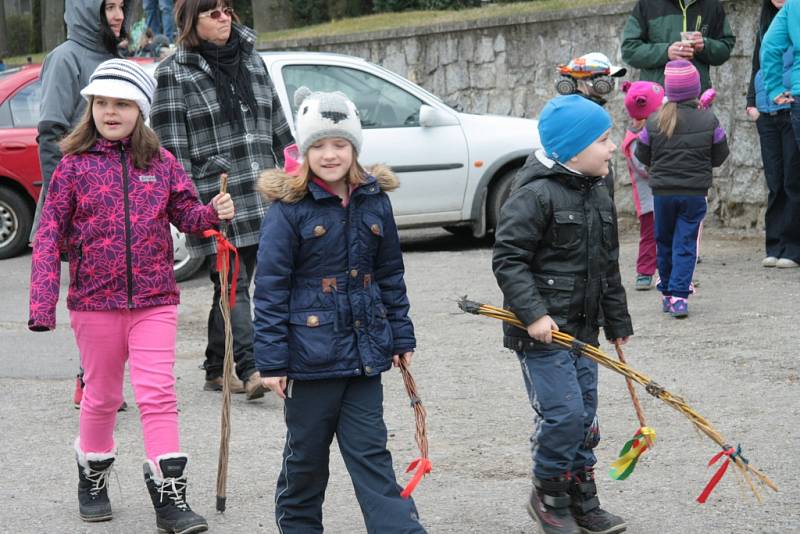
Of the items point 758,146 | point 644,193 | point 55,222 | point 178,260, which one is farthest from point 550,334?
point 758,146

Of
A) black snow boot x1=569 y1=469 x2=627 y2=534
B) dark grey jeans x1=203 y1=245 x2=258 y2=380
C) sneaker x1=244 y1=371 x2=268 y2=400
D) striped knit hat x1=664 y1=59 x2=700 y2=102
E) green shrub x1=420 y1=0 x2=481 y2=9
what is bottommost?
sneaker x1=244 y1=371 x2=268 y2=400

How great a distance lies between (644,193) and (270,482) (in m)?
4.64

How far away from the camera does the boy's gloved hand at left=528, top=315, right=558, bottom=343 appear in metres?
4.29

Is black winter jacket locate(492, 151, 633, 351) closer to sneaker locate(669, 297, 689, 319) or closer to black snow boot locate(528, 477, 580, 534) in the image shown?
black snow boot locate(528, 477, 580, 534)

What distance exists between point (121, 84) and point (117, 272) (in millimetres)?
726

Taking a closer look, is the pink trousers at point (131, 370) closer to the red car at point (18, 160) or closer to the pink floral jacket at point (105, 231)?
the pink floral jacket at point (105, 231)

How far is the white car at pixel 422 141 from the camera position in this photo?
10.7m

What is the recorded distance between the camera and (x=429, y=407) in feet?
20.9

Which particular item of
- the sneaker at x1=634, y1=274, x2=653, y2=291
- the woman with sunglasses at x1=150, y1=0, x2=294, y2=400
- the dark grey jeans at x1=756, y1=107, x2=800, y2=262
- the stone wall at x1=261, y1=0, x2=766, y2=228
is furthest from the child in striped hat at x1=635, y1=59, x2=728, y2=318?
the stone wall at x1=261, y1=0, x2=766, y2=228

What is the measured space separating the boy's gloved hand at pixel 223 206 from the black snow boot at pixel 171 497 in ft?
2.96

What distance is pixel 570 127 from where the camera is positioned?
4465 millimetres

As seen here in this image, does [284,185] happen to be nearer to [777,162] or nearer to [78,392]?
[78,392]

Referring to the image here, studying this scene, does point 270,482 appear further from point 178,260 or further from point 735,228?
point 735,228

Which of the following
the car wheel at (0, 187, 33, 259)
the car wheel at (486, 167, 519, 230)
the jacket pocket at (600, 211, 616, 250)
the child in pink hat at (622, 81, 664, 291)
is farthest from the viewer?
the car wheel at (0, 187, 33, 259)
